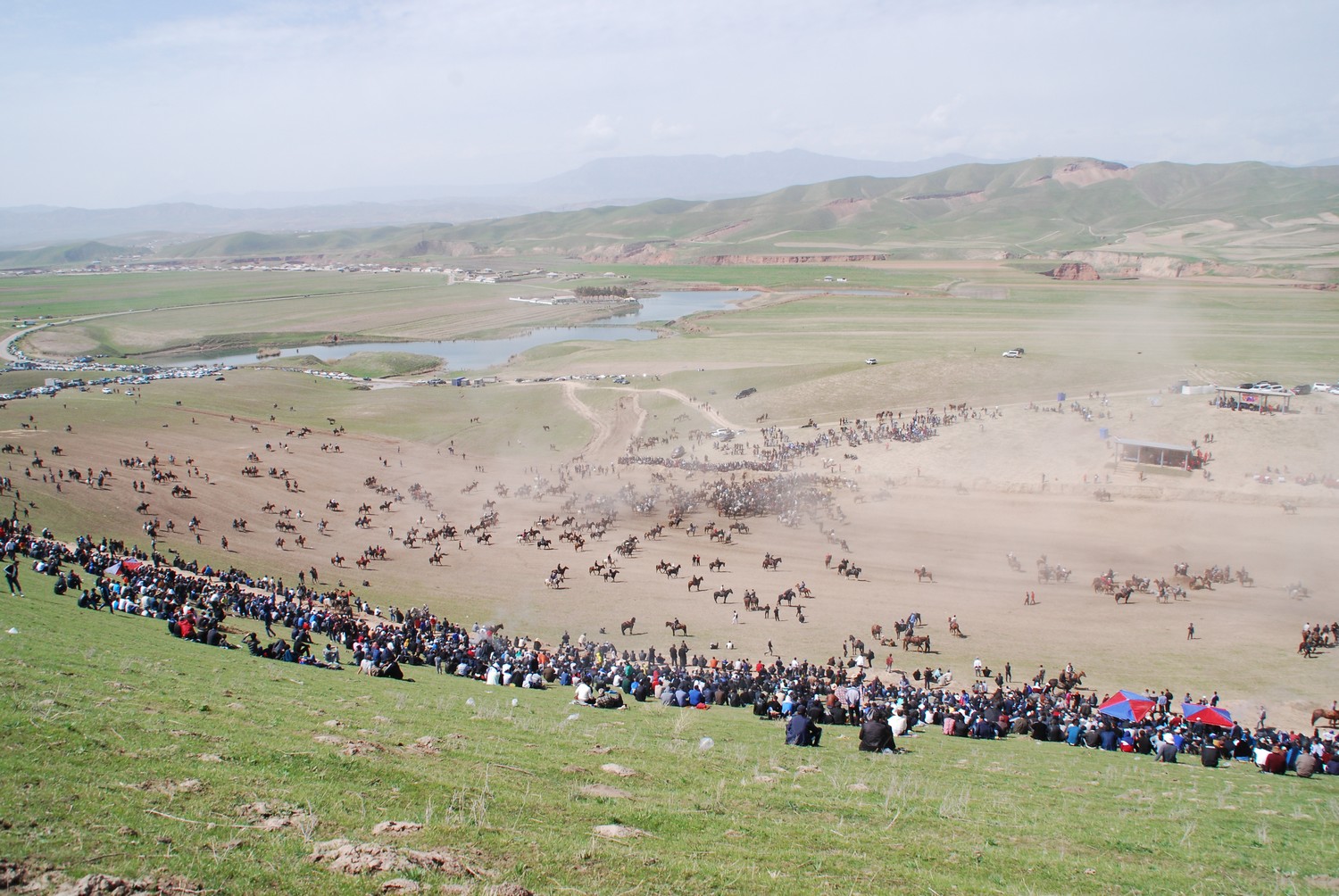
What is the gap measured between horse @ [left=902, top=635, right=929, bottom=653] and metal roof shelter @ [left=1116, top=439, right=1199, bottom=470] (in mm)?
24516

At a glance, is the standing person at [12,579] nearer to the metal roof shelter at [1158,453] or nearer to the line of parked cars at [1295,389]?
the metal roof shelter at [1158,453]

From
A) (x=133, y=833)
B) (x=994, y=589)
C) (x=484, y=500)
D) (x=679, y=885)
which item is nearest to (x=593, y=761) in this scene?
(x=679, y=885)

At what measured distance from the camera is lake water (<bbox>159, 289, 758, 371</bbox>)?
344ft

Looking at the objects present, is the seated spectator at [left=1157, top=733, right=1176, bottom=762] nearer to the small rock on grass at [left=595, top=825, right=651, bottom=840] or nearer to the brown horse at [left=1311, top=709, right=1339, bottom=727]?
the brown horse at [left=1311, top=709, right=1339, bottom=727]

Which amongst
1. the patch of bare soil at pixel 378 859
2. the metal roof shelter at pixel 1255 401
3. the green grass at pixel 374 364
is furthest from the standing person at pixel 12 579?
the green grass at pixel 374 364

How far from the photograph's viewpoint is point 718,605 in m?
32.3

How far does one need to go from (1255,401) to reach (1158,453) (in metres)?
11.8

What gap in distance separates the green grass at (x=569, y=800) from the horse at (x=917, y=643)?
1049 centimetres

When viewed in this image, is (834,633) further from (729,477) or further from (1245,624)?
(729,477)

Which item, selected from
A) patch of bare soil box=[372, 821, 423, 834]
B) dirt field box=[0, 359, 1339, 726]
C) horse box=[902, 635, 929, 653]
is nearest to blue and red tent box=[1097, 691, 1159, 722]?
dirt field box=[0, 359, 1339, 726]

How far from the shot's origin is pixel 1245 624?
1133 inches

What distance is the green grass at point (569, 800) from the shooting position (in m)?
8.08

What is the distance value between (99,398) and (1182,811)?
7642 cm

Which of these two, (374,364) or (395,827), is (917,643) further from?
(374,364)
